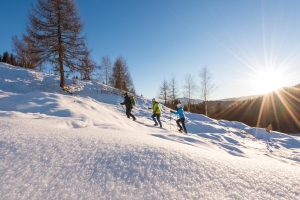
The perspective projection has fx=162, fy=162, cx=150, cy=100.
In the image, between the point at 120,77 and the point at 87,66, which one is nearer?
the point at 87,66

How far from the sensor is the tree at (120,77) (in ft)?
95.4

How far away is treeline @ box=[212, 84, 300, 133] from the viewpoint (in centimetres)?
1741

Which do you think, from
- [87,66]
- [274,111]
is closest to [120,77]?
[87,66]

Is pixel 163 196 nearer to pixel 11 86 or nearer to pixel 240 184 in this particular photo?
pixel 240 184

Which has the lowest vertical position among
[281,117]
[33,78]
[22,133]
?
[281,117]

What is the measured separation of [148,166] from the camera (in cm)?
158

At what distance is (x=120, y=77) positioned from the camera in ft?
95.8

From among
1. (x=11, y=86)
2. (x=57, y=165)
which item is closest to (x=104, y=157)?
(x=57, y=165)

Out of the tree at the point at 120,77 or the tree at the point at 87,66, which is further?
the tree at the point at 120,77

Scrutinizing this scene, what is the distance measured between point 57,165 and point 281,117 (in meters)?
22.8

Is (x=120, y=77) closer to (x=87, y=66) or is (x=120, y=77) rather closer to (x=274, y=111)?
(x=87, y=66)

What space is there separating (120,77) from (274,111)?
23020 millimetres

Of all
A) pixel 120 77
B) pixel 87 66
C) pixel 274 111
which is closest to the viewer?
pixel 87 66

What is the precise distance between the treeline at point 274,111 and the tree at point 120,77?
1663 cm
